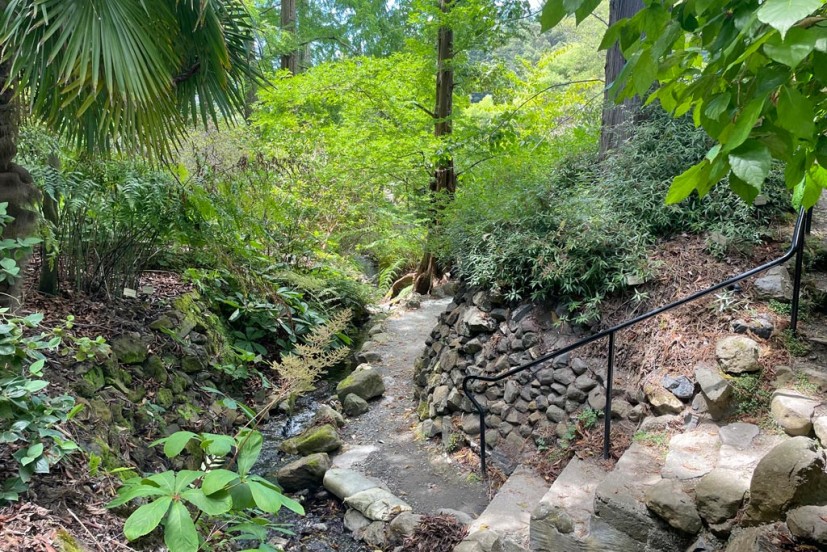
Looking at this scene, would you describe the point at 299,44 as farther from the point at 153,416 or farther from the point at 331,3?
the point at 153,416

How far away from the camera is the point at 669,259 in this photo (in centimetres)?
372

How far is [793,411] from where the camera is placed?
2.51 metres

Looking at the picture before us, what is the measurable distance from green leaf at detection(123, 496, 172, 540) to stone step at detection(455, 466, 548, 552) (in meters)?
2.06

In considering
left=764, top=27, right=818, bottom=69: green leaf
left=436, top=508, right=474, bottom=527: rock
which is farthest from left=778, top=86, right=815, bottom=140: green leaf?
left=436, top=508, right=474, bottom=527: rock

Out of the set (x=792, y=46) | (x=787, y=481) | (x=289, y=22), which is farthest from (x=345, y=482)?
(x=289, y=22)

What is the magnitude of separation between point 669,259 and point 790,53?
318 cm

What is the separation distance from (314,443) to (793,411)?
11.9 ft

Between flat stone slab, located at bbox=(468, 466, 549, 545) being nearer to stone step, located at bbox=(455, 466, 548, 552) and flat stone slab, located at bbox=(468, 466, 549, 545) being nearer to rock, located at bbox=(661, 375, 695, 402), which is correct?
stone step, located at bbox=(455, 466, 548, 552)

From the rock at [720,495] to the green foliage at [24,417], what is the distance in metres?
2.67

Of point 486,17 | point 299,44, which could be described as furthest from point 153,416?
point 299,44

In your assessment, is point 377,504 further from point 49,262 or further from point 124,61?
point 124,61

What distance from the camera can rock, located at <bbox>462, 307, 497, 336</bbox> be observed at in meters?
4.54

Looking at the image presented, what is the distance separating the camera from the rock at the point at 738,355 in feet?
9.52

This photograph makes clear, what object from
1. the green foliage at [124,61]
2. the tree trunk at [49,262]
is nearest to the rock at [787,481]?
the green foliage at [124,61]
